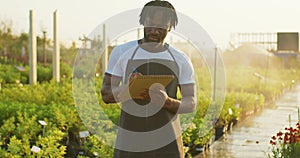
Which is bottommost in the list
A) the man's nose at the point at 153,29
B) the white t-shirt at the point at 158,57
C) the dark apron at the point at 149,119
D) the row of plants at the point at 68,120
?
the row of plants at the point at 68,120

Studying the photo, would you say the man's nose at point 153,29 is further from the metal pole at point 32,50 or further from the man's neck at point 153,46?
the metal pole at point 32,50

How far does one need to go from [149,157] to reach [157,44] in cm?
47

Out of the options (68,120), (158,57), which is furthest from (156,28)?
(68,120)

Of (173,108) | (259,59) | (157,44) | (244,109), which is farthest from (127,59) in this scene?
(259,59)

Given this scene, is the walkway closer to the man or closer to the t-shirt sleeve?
the man

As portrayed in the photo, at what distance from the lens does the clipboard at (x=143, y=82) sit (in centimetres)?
177

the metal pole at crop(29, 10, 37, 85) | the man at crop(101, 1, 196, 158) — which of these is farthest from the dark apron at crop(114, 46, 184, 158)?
the metal pole at crop(29, 10, 37, 85)

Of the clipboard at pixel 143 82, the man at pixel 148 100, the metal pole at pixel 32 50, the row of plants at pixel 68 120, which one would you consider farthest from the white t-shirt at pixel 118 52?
the metal pole at pixel 32 50

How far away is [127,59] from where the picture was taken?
77.4 inches

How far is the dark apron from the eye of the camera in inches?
77.8

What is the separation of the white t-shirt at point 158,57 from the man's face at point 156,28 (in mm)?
60

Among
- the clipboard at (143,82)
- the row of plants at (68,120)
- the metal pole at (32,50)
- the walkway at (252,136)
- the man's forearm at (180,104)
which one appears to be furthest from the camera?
the metal pole at (32,50)

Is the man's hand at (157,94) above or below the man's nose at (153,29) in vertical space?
below

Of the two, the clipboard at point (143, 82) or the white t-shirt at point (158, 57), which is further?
the white t-shirt at point (158, 57)
